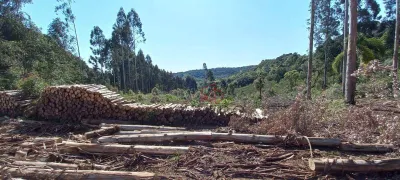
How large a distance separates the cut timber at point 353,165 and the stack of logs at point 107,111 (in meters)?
4.42

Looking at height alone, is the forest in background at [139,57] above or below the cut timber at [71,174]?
above

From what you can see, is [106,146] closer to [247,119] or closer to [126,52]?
[247,119]

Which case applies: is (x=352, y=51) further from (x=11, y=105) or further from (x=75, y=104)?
(x=11, y=105)

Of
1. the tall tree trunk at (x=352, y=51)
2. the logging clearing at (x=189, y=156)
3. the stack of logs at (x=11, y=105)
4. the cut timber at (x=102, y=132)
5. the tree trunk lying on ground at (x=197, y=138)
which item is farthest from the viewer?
the tall tree trunk at (x=352, y=51)

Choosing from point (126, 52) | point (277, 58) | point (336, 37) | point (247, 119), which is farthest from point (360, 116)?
point (277, 58)

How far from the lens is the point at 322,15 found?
2823cm

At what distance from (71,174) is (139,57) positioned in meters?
45.0

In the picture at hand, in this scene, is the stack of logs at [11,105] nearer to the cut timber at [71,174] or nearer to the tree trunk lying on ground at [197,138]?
the tree trunk lying on ground at [197,138]

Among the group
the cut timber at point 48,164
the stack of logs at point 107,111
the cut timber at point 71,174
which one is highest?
the stack of logs at point 107,111

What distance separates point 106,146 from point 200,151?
1692mm

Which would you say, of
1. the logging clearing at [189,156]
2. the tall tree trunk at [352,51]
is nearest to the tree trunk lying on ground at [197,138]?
the logging clearing at [189,156]

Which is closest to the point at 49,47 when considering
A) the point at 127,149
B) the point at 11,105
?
the point at 11,105

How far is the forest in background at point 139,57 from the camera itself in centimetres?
1405

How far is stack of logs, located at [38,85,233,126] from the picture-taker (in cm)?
841
